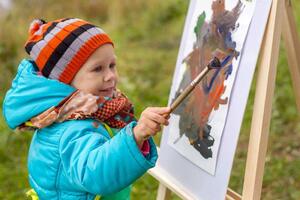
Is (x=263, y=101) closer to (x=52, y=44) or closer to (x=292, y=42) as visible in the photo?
(x=292, y=42)

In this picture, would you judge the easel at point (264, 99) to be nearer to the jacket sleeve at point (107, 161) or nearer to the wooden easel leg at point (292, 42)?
the wooden easel leg at point (292, 42)

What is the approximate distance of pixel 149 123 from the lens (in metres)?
1.85

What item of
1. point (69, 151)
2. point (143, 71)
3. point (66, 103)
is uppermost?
point (66, 103)

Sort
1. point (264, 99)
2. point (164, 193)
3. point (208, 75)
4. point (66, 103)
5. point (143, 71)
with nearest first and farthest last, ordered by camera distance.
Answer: point (264, 99)
point (66, 103)
point (208, 75)
point (164, 193)
point (143, 71)

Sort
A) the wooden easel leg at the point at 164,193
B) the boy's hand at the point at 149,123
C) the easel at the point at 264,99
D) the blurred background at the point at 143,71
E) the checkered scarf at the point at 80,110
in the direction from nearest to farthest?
the boy's hand at the point at 149,123 < the easel at the point at 264,99 < the checkered scarf at the point at 80,110 < the wooden easel leg at the point at 164,193 < the blurred background at the point at 143,71

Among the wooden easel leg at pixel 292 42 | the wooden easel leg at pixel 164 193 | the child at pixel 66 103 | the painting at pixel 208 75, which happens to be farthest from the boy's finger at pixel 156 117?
the wooden easel leg at pixel 164 193

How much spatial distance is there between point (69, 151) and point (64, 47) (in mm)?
360

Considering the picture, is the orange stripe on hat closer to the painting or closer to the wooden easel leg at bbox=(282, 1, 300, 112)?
the painting

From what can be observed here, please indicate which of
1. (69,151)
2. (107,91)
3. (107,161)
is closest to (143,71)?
(107,91)

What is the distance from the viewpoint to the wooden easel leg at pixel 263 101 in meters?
1.95

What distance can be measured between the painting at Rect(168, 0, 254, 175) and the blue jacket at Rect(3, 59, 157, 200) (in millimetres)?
373

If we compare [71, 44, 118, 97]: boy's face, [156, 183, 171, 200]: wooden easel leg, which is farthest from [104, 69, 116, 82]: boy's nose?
[156, 183, 171, 200]: wooden easel leg

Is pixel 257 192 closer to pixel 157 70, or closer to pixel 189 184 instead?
pixel 189 184

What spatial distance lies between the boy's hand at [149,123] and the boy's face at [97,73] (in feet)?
0.95
